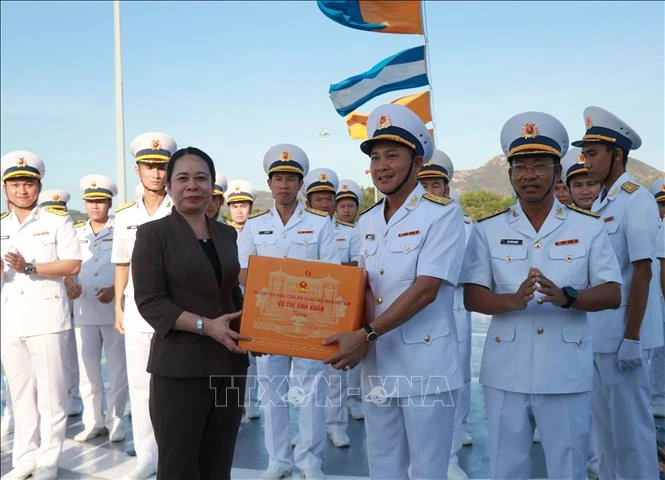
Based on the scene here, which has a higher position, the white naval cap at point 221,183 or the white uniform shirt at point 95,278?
the white naval cap at point 221,183

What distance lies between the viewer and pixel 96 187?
669cm

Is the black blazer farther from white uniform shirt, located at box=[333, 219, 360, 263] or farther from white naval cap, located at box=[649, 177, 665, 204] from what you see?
white naval cap, located at box=[649, 177, 665, 204]

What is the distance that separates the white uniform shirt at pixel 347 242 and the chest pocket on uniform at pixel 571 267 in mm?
3083

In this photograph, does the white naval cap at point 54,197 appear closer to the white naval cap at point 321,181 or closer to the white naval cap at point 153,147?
the white naval cap at point 321,181

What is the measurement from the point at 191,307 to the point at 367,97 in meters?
5.45

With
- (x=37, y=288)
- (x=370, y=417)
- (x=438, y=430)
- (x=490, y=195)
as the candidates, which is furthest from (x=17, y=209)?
(x=490, y=195)

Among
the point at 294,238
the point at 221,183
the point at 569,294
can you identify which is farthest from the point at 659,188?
the point at 569,294

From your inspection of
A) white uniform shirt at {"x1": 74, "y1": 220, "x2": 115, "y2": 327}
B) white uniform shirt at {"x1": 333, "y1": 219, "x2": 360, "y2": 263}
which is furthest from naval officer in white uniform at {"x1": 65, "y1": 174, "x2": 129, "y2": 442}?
white uniform shirt at {"x1": 333, "y1": 219, "x2": 360, "y2": 263}

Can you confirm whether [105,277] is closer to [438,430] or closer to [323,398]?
[323,398]

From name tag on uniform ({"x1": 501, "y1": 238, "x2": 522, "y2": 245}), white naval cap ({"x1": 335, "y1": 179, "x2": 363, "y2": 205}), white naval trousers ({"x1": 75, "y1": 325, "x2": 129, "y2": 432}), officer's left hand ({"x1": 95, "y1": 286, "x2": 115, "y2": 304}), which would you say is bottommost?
white naval trousers ({"x1": 75, "y1": 325, "x2": 129, "y2": 432})

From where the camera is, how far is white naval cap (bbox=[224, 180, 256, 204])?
279 inches

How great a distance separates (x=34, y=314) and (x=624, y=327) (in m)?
3.91

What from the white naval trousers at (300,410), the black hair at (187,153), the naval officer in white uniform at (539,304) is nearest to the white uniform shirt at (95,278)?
the white naval trousers at (300,410)

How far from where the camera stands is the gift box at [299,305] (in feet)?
8.64
